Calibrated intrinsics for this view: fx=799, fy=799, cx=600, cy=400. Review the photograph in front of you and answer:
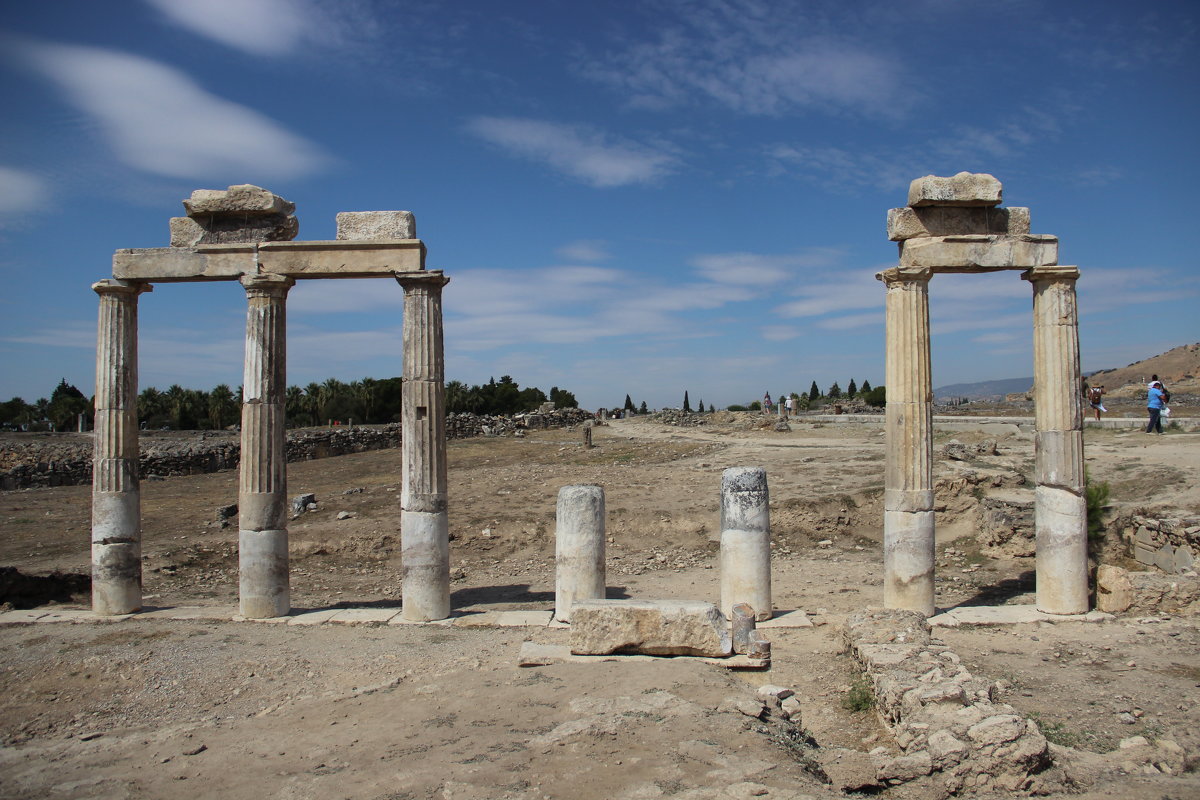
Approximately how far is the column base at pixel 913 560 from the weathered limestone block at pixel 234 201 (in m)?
9.30

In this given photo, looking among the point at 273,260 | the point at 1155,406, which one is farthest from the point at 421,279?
the point at 1155,406

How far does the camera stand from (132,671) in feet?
28.0

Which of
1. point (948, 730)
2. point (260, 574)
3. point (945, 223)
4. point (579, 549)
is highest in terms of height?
point (945, 223)

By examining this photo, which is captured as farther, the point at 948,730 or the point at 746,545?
the point at 746,545

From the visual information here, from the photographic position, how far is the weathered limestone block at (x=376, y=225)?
34.4ft

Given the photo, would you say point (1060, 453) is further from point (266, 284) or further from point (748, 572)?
point (266, 284)

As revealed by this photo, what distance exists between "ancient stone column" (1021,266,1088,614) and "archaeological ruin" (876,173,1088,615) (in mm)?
13

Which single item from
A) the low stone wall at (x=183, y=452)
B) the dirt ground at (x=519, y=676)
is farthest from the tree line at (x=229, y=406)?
the dirt ground at (x=519, y=676)

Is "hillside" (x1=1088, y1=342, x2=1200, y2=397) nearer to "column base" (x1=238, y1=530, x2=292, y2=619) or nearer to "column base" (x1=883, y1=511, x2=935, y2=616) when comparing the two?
"column base" (x1=883, y1=511, x2=935, y2=616)

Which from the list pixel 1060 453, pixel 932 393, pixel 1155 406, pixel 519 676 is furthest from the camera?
pixel 1155 406

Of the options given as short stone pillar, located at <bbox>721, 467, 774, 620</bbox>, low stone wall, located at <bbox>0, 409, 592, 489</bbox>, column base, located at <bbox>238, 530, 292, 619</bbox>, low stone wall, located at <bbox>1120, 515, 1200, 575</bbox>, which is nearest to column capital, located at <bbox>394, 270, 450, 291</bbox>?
column base, located at <bbox>238, 530, 292, 619</bbox>

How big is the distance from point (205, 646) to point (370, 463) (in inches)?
776

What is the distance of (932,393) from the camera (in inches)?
399

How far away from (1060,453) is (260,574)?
1056cm
